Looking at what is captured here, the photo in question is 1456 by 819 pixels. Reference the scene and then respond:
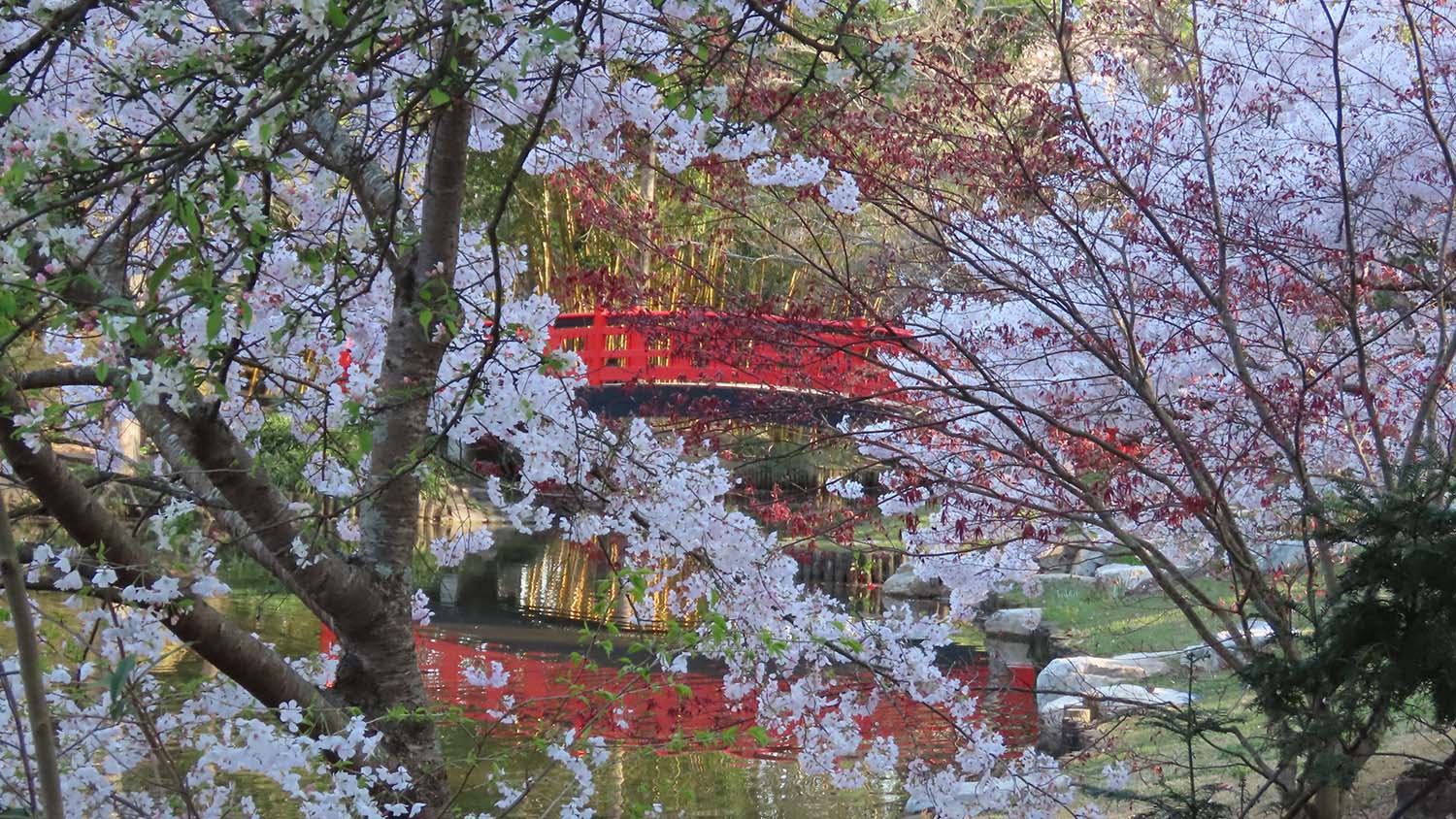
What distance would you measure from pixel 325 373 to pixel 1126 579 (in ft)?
25.0

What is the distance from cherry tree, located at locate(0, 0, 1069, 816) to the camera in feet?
5.47

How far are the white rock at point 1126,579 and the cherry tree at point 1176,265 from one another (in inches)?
190

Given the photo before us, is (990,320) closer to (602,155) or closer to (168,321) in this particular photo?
(602,155)

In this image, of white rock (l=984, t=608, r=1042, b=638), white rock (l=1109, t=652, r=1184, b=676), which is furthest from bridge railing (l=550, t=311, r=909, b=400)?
white rock (l=984, t=608, r=1042, b=638)

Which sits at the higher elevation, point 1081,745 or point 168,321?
point 168,321

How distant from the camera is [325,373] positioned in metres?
3.60

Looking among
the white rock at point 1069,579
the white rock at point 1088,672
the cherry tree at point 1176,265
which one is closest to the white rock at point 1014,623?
the white rock at point 1069,579

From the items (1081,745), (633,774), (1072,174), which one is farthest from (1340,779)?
(633,774)

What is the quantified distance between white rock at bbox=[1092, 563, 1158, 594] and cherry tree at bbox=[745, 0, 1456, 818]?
484cm

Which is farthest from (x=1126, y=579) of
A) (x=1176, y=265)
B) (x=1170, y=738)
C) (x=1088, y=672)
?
(x=1176, y=265)

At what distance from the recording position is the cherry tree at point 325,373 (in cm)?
167

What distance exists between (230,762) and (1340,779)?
2127mm

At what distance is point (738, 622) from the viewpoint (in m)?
3.31

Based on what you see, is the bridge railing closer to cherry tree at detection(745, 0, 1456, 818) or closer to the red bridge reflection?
cherry tree at detection(745, 0, 1456, 818)
